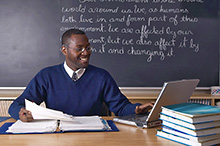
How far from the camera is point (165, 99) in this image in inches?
55.6

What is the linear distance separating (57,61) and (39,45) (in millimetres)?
276

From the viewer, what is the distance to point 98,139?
1.28 m

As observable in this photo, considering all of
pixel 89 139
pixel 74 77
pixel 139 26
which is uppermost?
pixel 139 26

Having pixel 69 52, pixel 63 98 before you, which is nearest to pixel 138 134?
pixel 63 98

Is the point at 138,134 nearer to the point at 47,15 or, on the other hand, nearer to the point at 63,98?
the point at 63,98

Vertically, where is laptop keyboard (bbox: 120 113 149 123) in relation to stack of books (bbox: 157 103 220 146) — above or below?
below

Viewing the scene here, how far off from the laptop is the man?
1.14 feet

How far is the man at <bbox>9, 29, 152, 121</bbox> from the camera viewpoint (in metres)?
1.98

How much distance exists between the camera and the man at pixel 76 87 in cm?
198

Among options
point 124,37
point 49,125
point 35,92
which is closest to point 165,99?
point 49,125

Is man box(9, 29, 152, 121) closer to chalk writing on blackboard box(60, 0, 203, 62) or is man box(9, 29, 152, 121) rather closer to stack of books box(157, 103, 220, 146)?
stack of books box(157, 103, 220, 146)

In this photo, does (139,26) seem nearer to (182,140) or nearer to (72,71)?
(72,71)

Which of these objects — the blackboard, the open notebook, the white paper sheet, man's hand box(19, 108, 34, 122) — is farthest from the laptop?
the blackboard

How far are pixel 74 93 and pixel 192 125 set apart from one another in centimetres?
98
